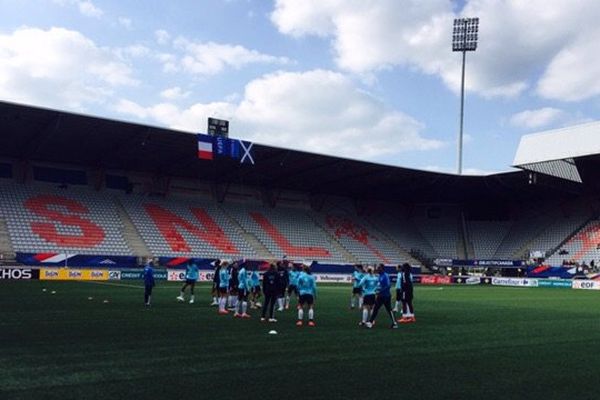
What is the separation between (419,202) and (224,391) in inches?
2521

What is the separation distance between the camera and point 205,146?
134ft

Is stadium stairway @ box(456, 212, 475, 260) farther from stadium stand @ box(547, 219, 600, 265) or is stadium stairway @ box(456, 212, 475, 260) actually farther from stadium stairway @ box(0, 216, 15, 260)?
stadium stairway @ box(0, 216, 15, 260)

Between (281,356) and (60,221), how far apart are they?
124 feet

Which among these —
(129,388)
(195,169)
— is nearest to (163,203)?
(195,169)

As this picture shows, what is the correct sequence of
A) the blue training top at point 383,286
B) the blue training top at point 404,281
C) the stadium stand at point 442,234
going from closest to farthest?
1. the blue training top at point 383,286
2. the blue training top at point 404,281
3. the stadium stand at point 442,234

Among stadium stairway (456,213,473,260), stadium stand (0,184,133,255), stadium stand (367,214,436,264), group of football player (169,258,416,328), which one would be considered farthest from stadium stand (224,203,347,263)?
group of football player (169,258,416,328)

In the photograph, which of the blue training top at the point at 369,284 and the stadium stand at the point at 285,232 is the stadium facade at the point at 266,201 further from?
the blue training top at the point at 369,284

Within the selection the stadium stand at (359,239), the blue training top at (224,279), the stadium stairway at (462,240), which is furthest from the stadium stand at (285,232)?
the blue training top at (224,279)

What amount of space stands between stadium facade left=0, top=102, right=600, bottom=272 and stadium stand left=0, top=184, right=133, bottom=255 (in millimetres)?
121

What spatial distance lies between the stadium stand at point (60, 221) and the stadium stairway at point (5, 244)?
0.28 metres

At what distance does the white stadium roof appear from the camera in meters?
45.1

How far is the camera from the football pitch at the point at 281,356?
28.5 feet

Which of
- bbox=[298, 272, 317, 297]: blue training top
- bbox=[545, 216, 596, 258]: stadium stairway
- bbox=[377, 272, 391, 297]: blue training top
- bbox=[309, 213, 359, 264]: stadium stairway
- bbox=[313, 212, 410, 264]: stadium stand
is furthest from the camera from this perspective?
bbox=[545, 216, 596, 258]: stadium stairway

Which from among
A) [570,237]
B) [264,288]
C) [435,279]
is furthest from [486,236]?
[264,288]
